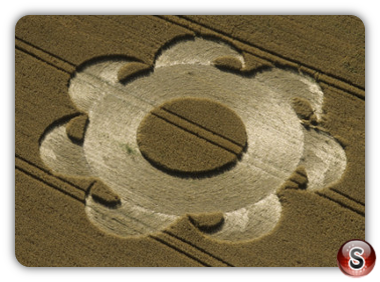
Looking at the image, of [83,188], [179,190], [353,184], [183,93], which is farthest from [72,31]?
[353,184]

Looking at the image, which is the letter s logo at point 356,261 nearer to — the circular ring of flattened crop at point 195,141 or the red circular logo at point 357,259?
the red circular logo at point 357,259

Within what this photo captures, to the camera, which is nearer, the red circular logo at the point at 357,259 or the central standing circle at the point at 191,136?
the red circular logo at the point at 357,259

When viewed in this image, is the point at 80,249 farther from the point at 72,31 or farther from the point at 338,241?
the point at 338,241

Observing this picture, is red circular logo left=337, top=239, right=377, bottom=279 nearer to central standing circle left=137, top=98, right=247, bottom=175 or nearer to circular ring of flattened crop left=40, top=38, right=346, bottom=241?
circular ring of flattened crop left=40, top=38, right=346, bottom=241

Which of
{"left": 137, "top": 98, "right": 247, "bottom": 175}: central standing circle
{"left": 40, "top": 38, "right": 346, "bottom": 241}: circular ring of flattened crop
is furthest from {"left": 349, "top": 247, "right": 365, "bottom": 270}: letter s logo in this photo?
{"left": 137, "top": 98, "right": 247, "bottom": 175}: central standing circle

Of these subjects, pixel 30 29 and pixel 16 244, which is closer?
pixel 16 244

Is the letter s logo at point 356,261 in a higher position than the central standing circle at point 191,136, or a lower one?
higher

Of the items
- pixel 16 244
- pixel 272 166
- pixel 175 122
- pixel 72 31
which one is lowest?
pixel 16 244

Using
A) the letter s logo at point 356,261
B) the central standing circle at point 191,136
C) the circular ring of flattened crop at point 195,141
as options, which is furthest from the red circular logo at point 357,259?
the central standing circle at point 191,136
